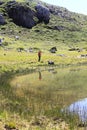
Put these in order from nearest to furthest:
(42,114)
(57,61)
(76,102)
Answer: (42,114), (76,102), (57,61)

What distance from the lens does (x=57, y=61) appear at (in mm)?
107000

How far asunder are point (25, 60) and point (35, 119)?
7058cm

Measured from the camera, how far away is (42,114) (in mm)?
31234

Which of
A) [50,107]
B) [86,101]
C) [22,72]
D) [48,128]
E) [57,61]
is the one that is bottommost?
[57,61]

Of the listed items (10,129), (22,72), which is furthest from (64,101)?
→ (22,72)

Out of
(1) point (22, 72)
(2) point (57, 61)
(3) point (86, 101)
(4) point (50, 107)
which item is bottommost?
(2) point (57, 61)

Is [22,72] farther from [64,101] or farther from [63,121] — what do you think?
[63,121]

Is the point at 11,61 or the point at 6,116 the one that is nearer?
the point at 6,116

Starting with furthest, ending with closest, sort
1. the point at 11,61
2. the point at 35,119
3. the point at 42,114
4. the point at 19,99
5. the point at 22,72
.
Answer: the point at 11,61, the point at 22,72, the point at 19,99, the point at 42,114, the point at 35,119

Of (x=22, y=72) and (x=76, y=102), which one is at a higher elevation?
(x=76, y=102)

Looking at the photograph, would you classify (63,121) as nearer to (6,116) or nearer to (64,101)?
(6,116)

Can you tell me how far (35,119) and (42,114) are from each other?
6.57 ft

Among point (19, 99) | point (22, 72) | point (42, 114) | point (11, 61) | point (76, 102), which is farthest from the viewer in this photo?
point (11, 61)

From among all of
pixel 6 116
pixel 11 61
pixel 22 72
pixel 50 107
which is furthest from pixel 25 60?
pixel 6 116
